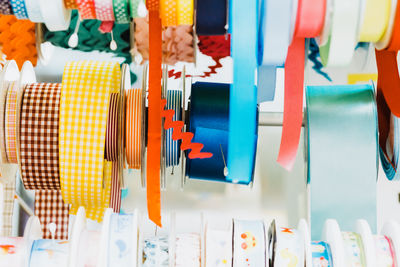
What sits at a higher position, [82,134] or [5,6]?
[5,6]

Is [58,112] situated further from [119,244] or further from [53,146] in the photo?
[119,244]

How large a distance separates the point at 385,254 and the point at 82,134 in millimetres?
547

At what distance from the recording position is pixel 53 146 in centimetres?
86

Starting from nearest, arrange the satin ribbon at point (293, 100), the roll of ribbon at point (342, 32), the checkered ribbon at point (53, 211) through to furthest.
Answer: the roll of ribbon at point (342, 32), the satin ribbon at point (293, 100), the checkered ribbon at point (53, 211)

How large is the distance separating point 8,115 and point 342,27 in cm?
61

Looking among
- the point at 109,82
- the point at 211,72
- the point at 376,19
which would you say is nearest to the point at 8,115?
the point at 109,82

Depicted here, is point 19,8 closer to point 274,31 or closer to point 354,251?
point 274,31

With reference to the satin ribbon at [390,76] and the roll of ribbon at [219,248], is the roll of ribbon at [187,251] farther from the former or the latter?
the satin ribbon at [390,76]

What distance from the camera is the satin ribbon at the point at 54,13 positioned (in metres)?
0.70

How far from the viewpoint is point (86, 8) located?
726 mm

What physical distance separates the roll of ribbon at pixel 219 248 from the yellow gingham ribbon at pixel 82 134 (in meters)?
0.22

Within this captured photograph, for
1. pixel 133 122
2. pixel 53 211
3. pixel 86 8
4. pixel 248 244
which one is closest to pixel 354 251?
pixel 248 244

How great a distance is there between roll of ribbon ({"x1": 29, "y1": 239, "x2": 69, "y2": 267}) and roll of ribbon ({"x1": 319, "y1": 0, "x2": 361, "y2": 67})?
1.71 feet

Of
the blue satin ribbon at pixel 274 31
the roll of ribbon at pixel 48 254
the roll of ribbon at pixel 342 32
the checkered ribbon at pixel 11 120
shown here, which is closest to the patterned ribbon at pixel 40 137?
the checkered ribbon at pixel 11 120
